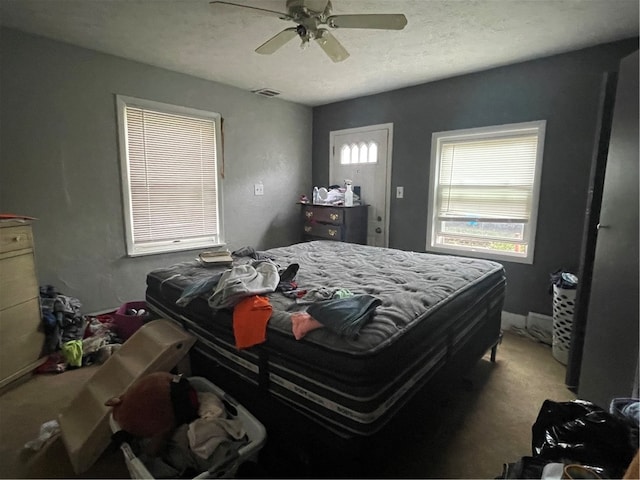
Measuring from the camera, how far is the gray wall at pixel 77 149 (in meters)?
2.39

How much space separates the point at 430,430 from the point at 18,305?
260 centimetres

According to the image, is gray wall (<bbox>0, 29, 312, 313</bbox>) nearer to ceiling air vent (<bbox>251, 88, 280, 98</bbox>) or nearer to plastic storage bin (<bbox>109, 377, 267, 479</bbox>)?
ceiling air vent (<bbox>251, 88, 280, 98</bbox>)

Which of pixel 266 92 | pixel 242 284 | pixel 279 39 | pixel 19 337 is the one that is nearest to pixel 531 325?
pixel 242 284

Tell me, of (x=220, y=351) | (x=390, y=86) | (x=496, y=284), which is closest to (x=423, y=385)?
(x=220, y=351)

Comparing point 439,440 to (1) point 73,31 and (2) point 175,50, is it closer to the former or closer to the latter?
(2) point 175,50

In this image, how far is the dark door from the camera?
140 centimetres

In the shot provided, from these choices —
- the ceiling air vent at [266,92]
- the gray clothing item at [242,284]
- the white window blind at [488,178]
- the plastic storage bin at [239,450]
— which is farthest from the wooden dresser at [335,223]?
the plastic storage bin at [239,450]

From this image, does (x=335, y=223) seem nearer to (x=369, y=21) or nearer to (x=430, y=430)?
(x=369, y=21)

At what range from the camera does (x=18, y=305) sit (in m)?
2.05

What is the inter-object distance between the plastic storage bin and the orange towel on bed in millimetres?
281

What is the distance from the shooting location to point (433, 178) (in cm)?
346

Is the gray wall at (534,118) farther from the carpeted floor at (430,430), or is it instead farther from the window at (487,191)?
the carpeted floor at (430,430)

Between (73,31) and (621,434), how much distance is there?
371 centimetres

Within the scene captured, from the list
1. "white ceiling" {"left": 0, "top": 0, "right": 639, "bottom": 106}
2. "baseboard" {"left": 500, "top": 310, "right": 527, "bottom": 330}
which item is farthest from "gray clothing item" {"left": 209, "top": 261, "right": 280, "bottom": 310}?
"baseboard" {"left": 500, "top": 310, "right": 527, "bottom": 330}
